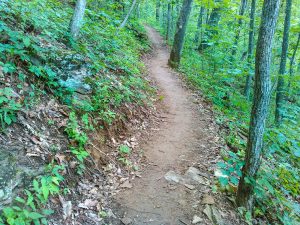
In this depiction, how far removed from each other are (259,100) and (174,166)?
2.41 metres

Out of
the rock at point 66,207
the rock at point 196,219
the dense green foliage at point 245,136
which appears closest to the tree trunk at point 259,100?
the dense green foliage at point 245,136

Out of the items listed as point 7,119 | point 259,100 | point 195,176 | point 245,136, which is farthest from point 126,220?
point 245,136

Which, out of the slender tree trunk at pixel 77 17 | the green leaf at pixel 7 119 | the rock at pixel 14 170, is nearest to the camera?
the rock at pixel 14 170

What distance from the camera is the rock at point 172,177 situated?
4.84m

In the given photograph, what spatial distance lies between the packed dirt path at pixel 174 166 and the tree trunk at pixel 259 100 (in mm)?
744

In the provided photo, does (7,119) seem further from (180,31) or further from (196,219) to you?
(180,31)

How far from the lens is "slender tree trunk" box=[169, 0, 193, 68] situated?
12734mm

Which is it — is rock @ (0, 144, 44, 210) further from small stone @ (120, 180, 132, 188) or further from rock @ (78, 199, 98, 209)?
small stone @ (120, 180, 132, 188)

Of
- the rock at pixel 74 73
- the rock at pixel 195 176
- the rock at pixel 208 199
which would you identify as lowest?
the rock at pixel 208 199

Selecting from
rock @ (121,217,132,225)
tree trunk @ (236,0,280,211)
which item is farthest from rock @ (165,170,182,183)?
rock @ (121,217,132,225)

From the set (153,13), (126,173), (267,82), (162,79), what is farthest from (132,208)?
(153,13)

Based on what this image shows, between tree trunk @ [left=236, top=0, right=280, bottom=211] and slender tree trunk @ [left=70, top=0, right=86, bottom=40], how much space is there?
5528mm

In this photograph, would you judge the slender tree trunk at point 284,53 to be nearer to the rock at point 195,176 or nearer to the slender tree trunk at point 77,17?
the rock at point 195,176

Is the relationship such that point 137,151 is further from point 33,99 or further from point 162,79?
point 162,79
